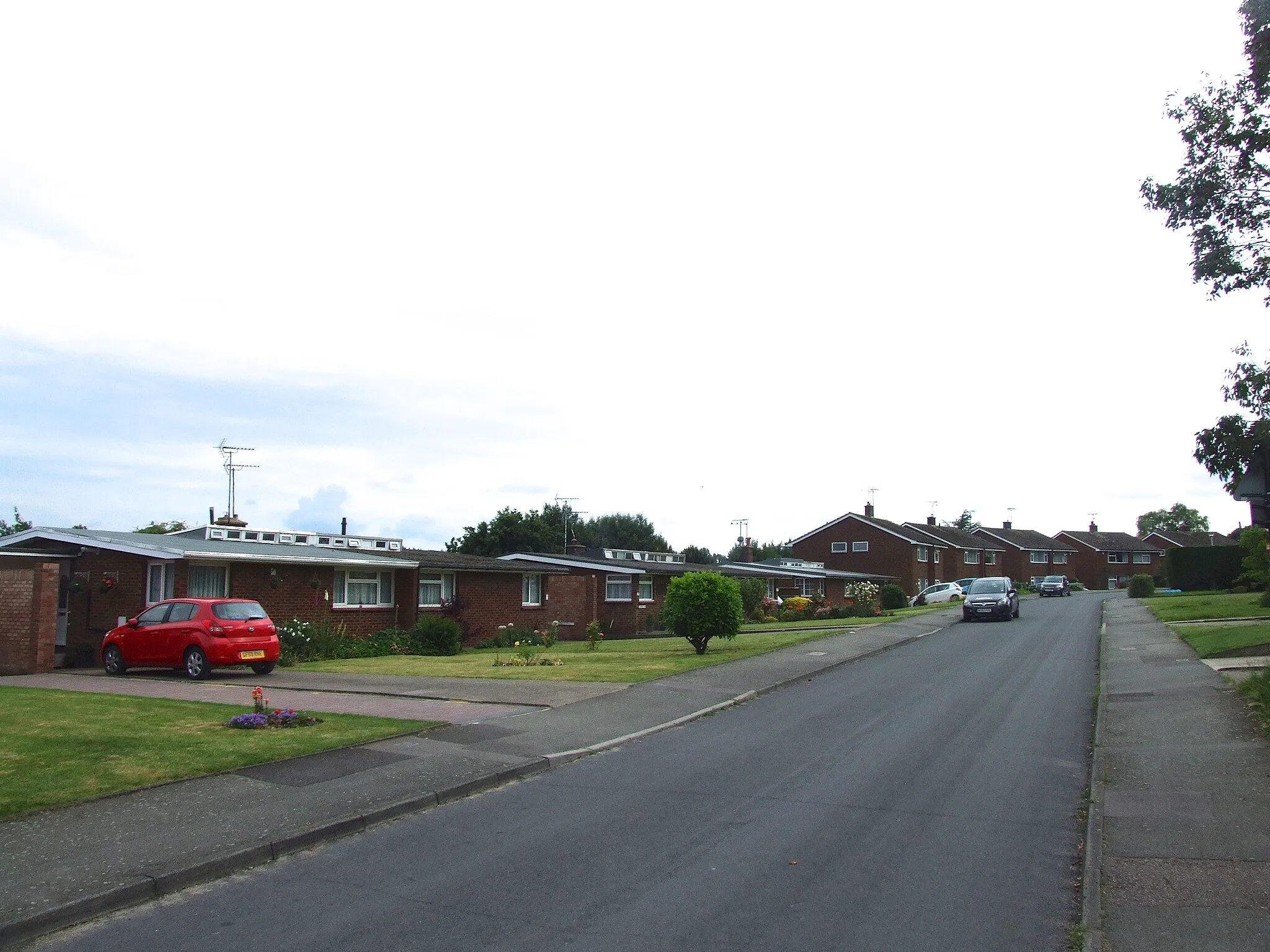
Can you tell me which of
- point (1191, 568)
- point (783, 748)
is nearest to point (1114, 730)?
point (783, 748)

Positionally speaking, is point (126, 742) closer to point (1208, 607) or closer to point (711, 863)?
point (711, 863)

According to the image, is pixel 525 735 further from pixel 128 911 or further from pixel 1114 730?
pixel 1114 730

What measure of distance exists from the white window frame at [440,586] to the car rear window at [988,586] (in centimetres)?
2022

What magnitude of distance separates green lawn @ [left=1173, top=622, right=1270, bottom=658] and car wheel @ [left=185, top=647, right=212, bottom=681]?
19065mm

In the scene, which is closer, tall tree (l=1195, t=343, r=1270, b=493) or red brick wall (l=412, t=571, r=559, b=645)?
tall tree (l=1195, t=343, r=1270, b=493)

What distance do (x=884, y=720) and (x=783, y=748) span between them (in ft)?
8.35

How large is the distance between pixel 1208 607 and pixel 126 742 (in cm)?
3530

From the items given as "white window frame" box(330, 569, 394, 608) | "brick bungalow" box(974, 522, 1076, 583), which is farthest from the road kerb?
"brick bungalow" box(974, 522, 1076, 583)

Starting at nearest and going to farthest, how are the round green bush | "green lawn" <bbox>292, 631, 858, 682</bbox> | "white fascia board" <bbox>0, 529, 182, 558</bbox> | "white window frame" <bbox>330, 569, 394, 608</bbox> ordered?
"green lawn" <bbox>292, 631, 858, 682</bbox> < "white fascia board" <bbox>0, 529, 182, 558</bbox> < "white window frame" <bbox>330, 569, 394, 608</bbox> < the round green bush

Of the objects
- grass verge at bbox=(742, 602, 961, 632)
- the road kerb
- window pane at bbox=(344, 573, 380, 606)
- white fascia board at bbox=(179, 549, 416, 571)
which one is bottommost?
the road kerb

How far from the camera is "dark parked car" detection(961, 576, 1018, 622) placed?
120 feet

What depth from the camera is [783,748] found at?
36.6 ft

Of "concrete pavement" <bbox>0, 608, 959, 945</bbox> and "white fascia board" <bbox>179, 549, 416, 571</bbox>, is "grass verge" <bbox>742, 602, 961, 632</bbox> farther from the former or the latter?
"concrete pavement" <bbox>0, 608, 959, 945</bbox>

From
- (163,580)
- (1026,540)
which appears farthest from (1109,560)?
(163,580)
